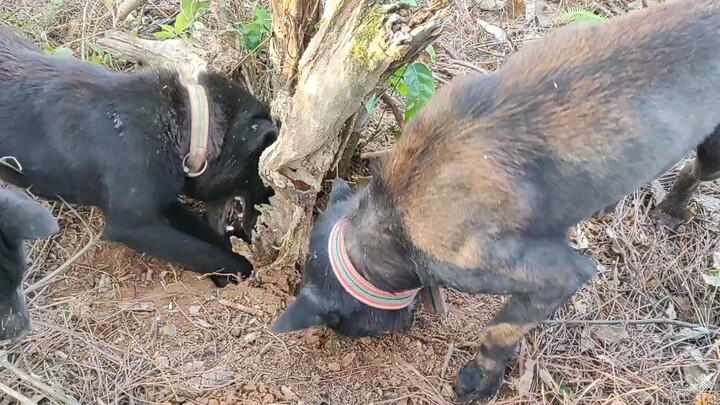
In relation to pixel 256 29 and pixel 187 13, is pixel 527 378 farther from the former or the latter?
pixel 187 13

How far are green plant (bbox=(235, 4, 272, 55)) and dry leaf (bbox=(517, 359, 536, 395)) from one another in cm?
223

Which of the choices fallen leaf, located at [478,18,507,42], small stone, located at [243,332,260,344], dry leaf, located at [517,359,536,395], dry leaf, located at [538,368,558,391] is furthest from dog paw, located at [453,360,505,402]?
fallen leaf, located at [478,18,507,42]

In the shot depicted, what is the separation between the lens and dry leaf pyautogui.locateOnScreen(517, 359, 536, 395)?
12.0 feet

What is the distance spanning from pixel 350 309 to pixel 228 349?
703mm

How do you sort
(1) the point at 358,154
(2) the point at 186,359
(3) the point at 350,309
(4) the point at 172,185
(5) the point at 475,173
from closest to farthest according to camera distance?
1. (5) the point at 475,173
2. (3) the point at 350,309
3. (2) the point at 186,359
4. (4) the point at 172,185
5. (1) the point at 358,154

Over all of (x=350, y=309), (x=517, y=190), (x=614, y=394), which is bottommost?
(x=614, y=394)

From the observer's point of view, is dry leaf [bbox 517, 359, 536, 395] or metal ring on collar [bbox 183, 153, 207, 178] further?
metal ring on collar [bbox 183, 153, 207, 178]

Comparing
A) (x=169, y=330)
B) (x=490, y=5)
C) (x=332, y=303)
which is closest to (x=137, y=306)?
(x=169, y=330)

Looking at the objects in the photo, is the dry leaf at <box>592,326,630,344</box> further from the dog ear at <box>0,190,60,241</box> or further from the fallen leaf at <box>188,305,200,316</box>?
the dog ear at <box>0,190,60,241</box>

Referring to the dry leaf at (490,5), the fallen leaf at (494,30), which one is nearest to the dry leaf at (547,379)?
the fallen leaf at (494,30)

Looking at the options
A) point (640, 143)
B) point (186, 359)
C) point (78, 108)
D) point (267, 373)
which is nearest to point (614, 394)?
point (640, 143)

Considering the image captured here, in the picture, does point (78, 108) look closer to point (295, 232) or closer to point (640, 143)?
point (295, 232)

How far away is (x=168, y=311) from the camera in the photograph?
3918 millimetres

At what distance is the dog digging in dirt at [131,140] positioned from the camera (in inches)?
153
